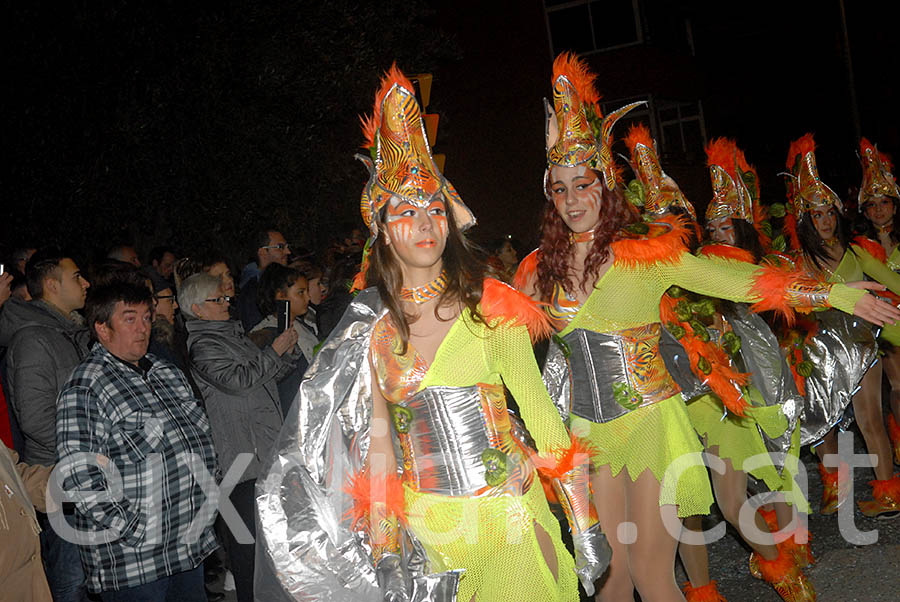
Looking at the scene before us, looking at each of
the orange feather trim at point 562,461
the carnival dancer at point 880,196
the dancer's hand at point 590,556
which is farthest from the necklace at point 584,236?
the carnival dancer at point 880,196

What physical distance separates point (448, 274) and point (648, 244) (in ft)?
3.73

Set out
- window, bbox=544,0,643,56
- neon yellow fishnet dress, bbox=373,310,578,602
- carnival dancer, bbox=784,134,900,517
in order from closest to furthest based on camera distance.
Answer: neon yellow fishnet dress, bbox=373,310,578,602 → carnival dancer, bbox=784,134,900,517 → window, bbox=544,0,643,56

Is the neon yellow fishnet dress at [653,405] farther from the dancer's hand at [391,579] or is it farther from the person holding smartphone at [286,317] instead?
the person holding smartphone at [286,317]

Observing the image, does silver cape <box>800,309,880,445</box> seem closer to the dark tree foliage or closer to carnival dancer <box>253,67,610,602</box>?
carnival dancer <box>253,67,610,602</box>

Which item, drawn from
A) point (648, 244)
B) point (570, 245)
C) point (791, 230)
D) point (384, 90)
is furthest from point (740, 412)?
point (791, 230)

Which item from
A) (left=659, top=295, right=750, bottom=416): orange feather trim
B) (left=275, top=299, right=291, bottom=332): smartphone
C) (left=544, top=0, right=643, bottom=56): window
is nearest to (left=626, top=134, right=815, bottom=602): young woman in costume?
(left=659, top=295, right=750, bottom=416): orange feather trim

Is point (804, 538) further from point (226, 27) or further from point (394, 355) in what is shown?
point (226, 27)

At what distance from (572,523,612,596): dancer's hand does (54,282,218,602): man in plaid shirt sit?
198 centimetres

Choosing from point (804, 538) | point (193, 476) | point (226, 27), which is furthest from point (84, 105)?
point (804, 538)

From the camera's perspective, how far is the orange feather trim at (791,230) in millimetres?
7297

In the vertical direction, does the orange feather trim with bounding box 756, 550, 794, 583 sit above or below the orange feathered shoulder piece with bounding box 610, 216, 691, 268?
below

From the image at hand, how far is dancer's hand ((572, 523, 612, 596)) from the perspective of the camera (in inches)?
130

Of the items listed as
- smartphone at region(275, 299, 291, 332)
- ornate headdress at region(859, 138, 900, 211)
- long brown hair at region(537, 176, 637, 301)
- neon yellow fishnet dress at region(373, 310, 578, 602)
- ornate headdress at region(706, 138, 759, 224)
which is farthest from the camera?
ornate headdress at region(859, 138, 900, 211)

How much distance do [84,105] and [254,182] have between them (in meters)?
1.98
